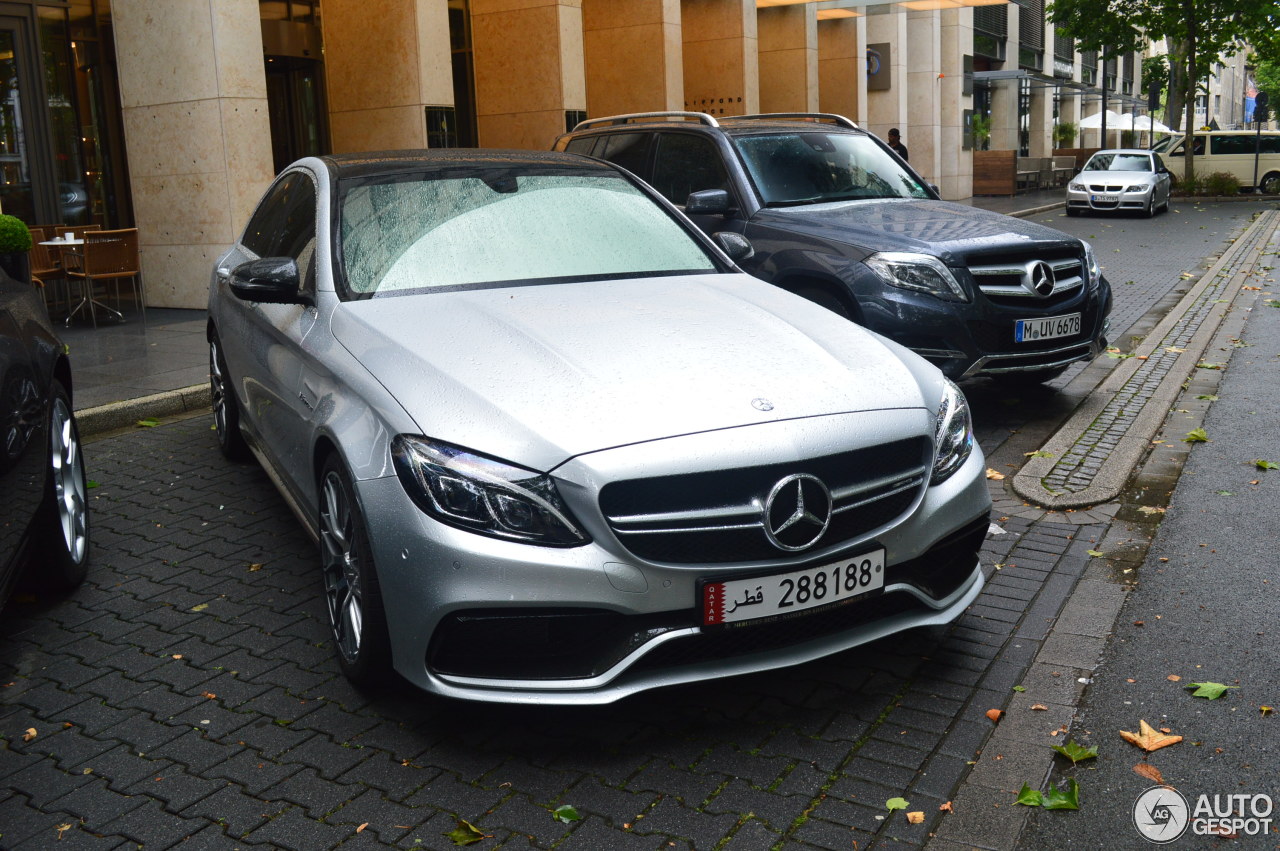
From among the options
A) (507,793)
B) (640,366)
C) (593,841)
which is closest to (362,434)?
(640,366)

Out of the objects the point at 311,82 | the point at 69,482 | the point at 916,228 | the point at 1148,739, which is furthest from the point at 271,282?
the point at 311,82

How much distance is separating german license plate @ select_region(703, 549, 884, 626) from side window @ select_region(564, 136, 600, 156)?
675cm

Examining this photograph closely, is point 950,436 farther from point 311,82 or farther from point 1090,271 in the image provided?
point 311,82

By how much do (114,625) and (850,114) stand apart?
88.7 feet

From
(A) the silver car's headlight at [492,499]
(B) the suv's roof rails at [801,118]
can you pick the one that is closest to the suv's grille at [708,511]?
(A) the silver car's headlight at [492,499]

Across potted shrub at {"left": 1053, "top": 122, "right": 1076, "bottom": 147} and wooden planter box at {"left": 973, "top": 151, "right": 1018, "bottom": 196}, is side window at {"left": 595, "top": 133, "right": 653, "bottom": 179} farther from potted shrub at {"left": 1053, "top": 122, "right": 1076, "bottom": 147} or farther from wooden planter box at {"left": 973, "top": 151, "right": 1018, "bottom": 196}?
potted shrub at {"left": 1053, "top": 122, "right": 1076, "bottom": 147}

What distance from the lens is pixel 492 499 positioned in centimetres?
318

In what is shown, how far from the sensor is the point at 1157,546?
511cm

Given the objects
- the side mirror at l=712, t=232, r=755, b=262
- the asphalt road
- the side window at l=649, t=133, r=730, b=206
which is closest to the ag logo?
the asphalt road

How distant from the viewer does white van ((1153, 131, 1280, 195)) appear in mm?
36062

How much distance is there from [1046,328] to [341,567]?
4781 mm

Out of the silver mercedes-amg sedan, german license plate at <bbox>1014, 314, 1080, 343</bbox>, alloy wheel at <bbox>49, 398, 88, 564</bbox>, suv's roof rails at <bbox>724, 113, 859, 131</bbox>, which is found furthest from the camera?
suv's roof rails at <bbox>724, 113, 859, 131</bbox>

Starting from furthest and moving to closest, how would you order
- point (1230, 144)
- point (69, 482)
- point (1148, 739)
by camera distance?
point (1230, 144) → point (69, 482) → point (1148, 739)

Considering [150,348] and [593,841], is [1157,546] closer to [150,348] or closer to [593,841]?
[593,841]
